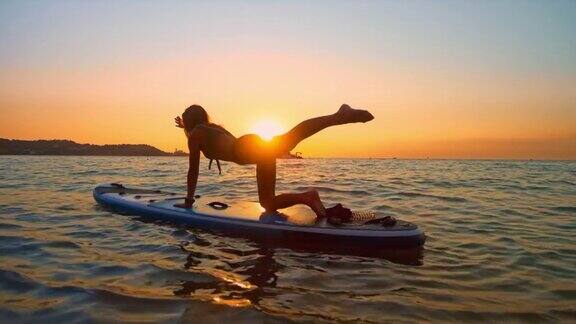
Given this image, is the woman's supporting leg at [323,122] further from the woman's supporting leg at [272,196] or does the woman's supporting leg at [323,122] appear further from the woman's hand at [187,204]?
the woman's hand at [187,204]

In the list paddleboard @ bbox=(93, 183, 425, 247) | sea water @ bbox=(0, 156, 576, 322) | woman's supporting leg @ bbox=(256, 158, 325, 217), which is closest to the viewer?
sea water @ bbox=(0, 156, 576, 322)

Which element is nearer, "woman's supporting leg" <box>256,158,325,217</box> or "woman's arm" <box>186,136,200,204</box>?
"woman's supporting leg" <box>256,158,325,217</box>

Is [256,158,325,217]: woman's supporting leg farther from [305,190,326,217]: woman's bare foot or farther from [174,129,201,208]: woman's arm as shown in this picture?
[174,129,201,208]: woman's arm

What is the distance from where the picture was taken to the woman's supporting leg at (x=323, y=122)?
17.9ft

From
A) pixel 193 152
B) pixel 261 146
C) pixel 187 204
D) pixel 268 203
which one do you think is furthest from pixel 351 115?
pixel 187 204

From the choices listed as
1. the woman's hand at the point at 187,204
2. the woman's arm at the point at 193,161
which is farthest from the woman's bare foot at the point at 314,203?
the woman's hand at the point at 187,204

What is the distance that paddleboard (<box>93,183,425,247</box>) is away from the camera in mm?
5391

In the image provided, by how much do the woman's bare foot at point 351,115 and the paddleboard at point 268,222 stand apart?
1.34 meters

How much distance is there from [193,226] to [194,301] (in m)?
3.15

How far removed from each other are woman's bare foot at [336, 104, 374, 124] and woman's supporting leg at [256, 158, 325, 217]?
1200mm

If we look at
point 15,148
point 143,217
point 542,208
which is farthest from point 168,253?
point 15,148

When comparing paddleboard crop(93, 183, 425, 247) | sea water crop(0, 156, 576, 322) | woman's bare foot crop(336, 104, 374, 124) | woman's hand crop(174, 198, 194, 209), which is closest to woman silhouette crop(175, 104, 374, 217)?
woman's bare foot crop(336, 104, 374, 124)

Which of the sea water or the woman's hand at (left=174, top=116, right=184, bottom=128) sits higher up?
the woman's hand at (left=174, top=116, right=184, bottom=128)

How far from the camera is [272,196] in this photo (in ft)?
20.9
